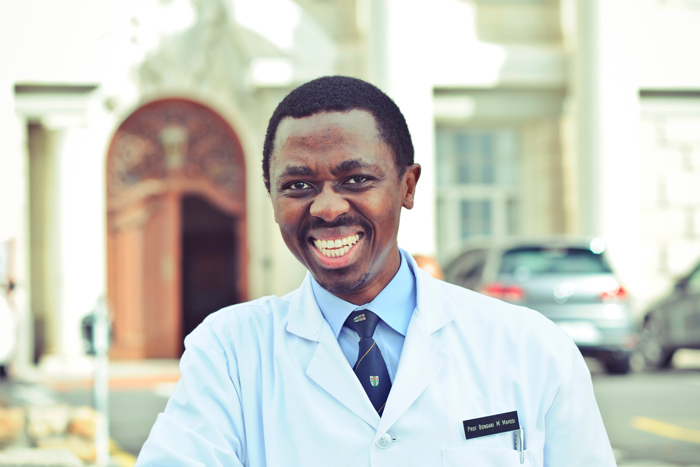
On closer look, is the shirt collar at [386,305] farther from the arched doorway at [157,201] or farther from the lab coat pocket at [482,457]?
the arched doorway at [157,201]

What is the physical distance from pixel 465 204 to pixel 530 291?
16.5ft

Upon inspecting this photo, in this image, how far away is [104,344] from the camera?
5.40 metres

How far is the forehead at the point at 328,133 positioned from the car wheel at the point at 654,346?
10.6 metres

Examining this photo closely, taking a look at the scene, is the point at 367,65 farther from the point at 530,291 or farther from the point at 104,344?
the point at 104,344

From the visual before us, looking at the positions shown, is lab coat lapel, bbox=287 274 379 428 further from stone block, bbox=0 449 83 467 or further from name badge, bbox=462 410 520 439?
stone block, bbox=0 449 83 467

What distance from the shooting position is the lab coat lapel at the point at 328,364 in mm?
1692

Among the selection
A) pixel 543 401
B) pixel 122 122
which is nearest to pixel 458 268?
pixel 122 122

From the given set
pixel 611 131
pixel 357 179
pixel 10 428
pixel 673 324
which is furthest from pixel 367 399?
pixel 611 131

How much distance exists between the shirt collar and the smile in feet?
0.39

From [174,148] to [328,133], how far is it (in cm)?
1053

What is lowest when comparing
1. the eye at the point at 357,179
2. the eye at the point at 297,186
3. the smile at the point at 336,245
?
the smile at the point at 336,245

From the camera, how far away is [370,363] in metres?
1.78

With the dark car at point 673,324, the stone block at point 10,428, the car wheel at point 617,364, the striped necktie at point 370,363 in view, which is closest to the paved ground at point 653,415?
the car wheel at point 617,364

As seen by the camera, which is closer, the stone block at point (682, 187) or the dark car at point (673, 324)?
the dark car at point (673, 324)
